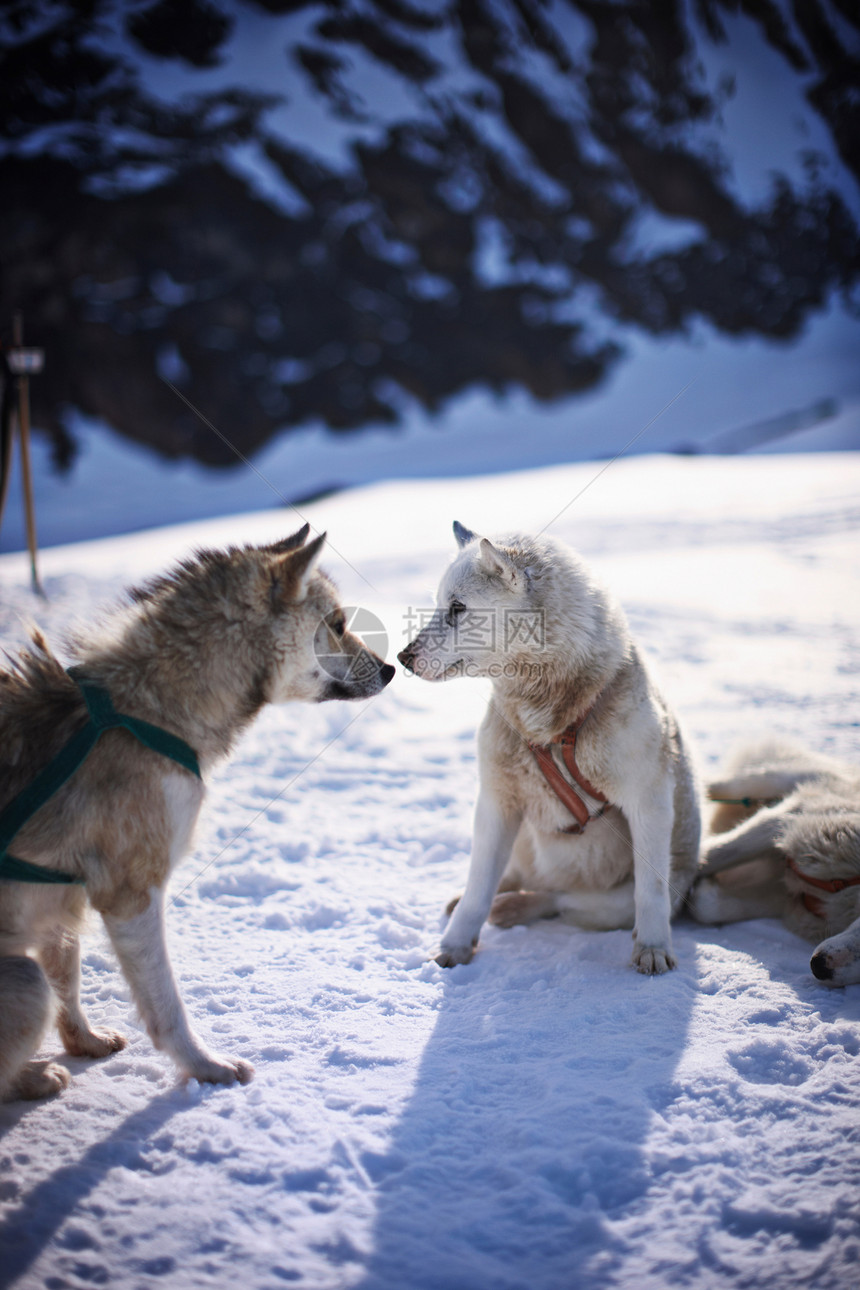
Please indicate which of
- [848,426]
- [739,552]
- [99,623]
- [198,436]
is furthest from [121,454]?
[99,623]

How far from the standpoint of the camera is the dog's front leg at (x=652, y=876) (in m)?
2.59

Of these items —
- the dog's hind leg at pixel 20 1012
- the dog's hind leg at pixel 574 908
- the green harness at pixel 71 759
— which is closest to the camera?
the dog's hind leg at pixel 20 1012

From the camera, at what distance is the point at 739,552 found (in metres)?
8.45

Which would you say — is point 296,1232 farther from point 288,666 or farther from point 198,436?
point 198,436

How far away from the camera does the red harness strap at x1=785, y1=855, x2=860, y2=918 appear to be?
2.71m

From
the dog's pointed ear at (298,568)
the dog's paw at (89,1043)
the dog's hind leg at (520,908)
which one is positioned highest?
the dog's pointed ear at (298,568)

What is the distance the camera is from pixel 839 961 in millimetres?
2467

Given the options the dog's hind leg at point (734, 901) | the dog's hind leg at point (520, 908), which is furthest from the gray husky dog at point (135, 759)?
the dog's hind leg at point (734, 901)

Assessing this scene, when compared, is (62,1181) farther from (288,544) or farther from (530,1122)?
(288,544)

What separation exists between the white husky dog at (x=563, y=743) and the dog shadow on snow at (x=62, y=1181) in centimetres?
102

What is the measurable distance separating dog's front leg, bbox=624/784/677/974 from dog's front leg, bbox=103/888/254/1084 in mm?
1398

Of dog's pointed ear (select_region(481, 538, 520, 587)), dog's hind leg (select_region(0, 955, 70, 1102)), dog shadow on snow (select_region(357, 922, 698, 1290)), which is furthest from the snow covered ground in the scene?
dog's pointed ear (select_region(481, 538, 520, 587))

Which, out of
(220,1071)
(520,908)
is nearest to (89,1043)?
(220,1071)

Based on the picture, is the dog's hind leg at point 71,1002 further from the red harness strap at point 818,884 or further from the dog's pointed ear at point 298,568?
the red harness strap at point 818,884
